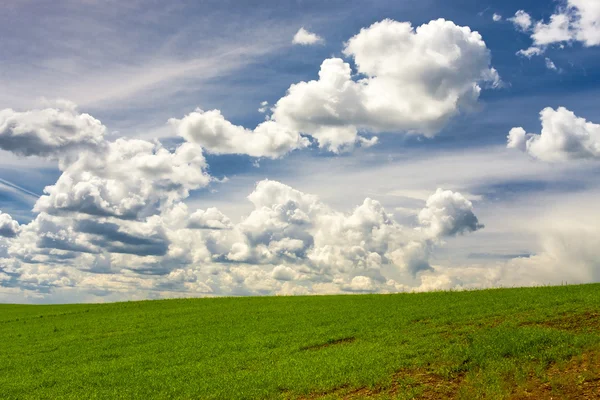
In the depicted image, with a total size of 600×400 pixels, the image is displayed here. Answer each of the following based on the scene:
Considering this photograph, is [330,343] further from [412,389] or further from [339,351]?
[412,389]

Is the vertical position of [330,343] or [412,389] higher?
[412,389]

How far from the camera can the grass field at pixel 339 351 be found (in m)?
19.0

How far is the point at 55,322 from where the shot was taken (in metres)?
56.9

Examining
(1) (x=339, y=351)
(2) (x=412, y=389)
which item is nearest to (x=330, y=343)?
(1) (x=339, y=351)

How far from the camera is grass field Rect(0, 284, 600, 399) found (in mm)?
19016

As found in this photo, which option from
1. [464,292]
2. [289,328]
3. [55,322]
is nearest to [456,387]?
[289,328]

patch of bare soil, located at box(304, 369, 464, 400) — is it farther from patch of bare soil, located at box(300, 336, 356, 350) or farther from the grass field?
patch of bare soil, located at box(300, 336, 356, 350)

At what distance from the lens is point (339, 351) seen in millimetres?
26719

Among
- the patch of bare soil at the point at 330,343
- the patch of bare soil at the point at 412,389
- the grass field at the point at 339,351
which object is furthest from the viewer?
the patch of bare soil at the point at 330,343

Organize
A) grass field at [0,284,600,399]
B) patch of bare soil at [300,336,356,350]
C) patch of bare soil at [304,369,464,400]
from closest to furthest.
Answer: patch of bare soil at [304,369,464,400] → grass field at [0,284,600,399] → patch of bare soil at [300,336,356,350]

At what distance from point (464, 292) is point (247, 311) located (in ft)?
71.8

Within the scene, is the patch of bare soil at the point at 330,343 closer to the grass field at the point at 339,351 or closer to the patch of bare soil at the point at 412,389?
the grass field at the point at 339,351

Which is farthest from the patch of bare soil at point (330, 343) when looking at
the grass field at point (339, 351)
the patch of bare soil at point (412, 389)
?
the patch of bare soil at point (412, 389)

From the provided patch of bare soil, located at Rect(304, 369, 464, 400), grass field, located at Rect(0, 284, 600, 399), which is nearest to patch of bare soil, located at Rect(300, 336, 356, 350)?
grass field, located at Rect(0, 284, 600, 399)
